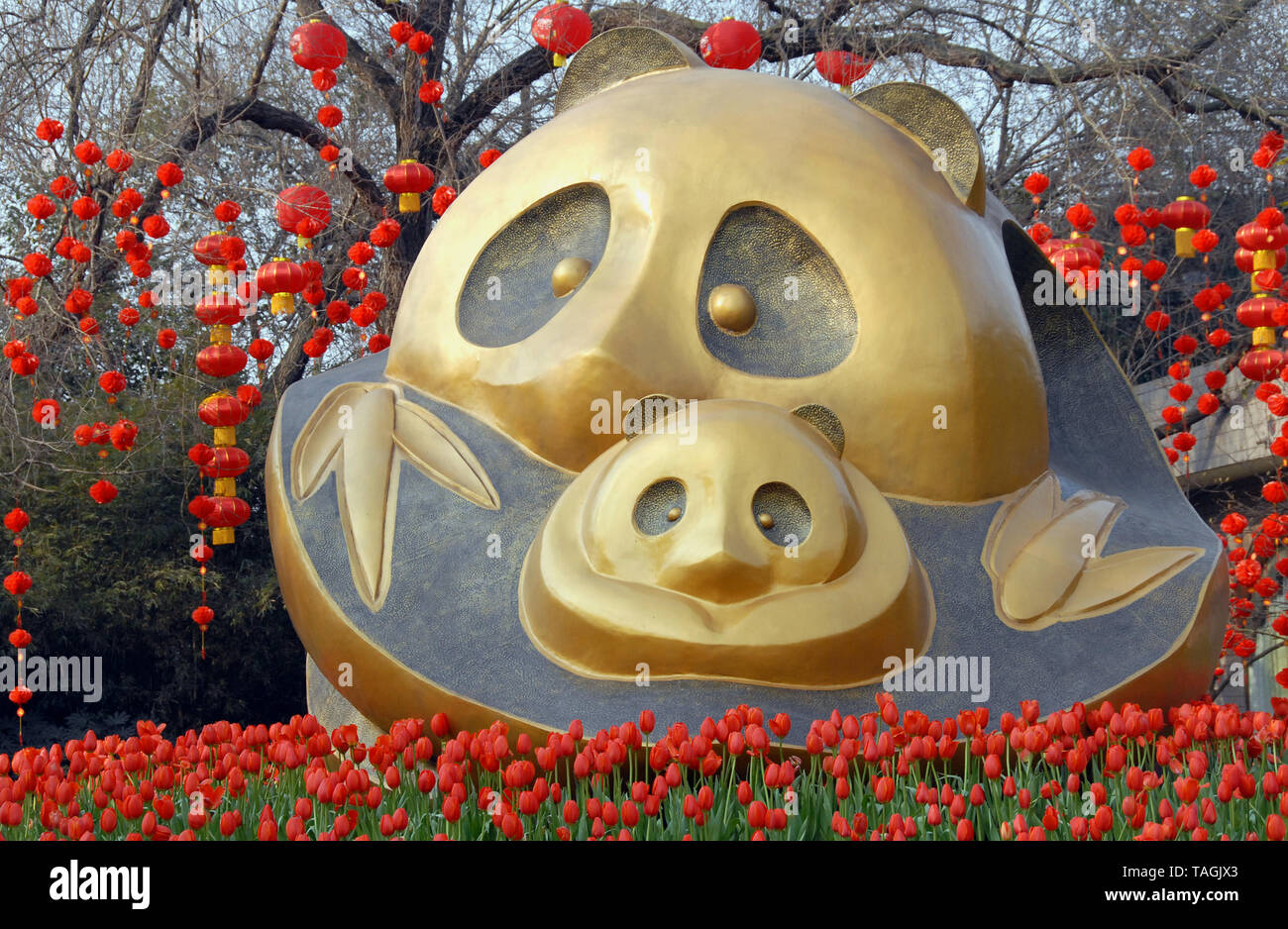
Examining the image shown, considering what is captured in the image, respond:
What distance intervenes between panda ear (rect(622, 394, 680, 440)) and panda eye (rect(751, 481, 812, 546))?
0.58m

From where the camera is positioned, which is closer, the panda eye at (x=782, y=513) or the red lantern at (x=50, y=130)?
the panda eye at (x=782, y=513)

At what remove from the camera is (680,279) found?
17.0ft

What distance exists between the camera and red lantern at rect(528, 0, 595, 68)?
854cm

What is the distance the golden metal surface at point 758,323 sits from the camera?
5.15 meters

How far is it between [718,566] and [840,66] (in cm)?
515

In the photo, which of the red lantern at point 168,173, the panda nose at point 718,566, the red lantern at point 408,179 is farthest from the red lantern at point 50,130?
the panda nose at point 718,566

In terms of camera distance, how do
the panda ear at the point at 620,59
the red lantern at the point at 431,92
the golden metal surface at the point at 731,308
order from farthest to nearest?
the red lantern at the point at 431,92
the panda ear at the point at 620,59
the golden metal surface at the point at 731,308

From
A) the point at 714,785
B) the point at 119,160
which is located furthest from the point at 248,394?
the point at 714,785

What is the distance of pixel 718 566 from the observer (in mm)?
4543

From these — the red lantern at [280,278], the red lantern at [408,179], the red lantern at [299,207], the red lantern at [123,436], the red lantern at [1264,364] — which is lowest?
the red lantern at [123,436]

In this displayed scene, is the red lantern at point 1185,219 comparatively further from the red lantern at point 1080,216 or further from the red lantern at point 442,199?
the red lantern at point 442,199

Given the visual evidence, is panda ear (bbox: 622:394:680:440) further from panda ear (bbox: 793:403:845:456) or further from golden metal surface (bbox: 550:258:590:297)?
golden metal surface (bbox: 550:258:590:297)

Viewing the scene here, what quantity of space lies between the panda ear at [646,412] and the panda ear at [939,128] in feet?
5.36

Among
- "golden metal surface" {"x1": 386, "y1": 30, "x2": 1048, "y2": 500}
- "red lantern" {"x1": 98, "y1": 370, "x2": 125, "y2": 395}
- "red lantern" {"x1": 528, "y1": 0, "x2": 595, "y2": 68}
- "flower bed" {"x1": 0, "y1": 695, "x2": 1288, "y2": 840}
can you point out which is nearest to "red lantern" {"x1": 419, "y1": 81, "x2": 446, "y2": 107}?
"red lantern" {"x1": 528, "y1": 0, "x2": 595, "y2": 68}
